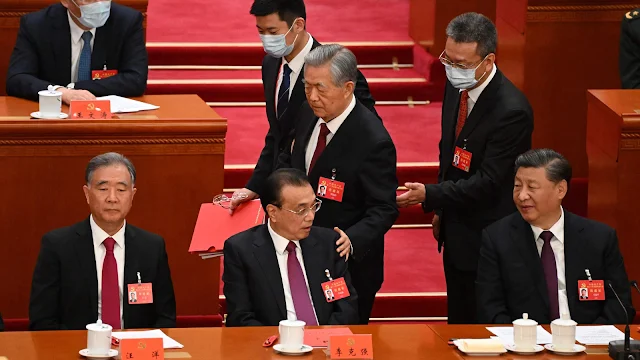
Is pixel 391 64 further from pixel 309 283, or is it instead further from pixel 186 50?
pixel 309 283

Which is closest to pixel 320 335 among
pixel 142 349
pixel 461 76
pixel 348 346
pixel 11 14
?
pixel 348 346

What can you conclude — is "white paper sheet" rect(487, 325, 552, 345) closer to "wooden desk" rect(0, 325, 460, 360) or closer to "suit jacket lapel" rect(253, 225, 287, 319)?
A: "wooden desk" rect(0, 325, 460, 360)

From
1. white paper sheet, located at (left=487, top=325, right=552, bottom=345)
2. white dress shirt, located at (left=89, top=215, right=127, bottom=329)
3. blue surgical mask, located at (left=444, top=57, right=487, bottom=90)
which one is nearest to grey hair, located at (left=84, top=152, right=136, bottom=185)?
white dress shirt, located at (left=89, top=215, right=127, bottom=329)

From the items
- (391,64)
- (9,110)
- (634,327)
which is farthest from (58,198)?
(391,64)

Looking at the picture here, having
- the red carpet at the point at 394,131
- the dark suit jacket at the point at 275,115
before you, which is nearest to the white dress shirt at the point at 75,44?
the dark suit jacket at the point at 275,115

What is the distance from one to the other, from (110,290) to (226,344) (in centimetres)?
74

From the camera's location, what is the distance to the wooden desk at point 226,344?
396 cm

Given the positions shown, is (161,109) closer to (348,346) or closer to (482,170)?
(482,170)

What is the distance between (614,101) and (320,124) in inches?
56.7

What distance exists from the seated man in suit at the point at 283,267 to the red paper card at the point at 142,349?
71 centimetres

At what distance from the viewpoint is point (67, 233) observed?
15.4ft

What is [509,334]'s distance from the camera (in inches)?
168

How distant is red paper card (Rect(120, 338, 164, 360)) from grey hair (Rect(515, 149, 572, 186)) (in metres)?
1.66

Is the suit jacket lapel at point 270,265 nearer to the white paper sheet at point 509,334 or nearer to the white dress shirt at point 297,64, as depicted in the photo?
the white paper sheet at point 509,334
